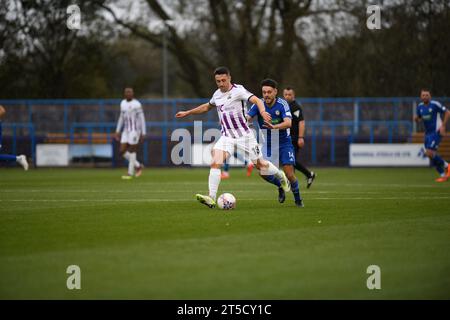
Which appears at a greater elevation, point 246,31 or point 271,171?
point 246,31

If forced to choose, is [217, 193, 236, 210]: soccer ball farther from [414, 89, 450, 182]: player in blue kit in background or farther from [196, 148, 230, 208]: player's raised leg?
[414, 89, 450, 182]: player in blue kit in background

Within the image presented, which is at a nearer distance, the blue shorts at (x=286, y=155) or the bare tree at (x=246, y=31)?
the blue shorts at (x=286, y=155)

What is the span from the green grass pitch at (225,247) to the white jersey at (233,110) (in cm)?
126

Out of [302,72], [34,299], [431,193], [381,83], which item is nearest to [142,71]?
[302,72]

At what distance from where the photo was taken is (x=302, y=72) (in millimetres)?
40781

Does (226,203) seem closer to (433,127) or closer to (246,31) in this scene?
(433,127)

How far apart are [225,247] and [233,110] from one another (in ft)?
15.8

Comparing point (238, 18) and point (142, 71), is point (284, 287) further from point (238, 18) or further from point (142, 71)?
point (142, 71)

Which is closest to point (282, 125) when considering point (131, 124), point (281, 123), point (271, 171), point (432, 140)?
point (281, 123)

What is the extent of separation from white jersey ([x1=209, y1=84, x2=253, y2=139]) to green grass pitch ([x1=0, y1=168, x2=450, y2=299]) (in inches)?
49.4

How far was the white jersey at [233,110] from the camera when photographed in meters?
13.2

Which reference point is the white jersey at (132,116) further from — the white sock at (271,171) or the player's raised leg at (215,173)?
the player's raised leg at (215,173)

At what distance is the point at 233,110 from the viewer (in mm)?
13188

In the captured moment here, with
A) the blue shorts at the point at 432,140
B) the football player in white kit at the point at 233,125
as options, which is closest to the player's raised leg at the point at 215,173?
the football player in white kit at the point at 233,125
